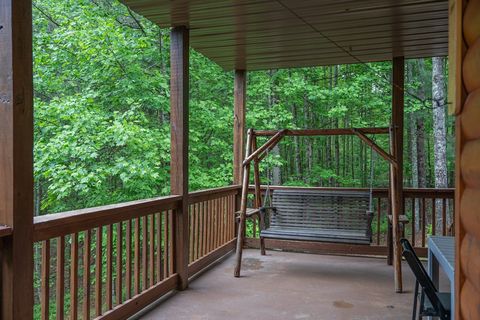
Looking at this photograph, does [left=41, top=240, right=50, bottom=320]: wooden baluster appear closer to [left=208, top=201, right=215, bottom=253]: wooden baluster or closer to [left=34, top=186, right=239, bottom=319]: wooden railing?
[left=34, top=186, right=239, bottom=319]: wooden railing

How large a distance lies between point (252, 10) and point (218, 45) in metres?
1.04

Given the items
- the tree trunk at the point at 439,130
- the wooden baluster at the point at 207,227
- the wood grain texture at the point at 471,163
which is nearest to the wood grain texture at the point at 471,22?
the wood grain texture at the point at 471,163

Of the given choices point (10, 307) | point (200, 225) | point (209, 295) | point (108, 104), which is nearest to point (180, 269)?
point (209, 295)

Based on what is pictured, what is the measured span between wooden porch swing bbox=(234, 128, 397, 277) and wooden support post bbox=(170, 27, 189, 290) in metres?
0.72

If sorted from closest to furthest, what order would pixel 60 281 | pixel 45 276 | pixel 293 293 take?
pixel 45 276 → pixel 60 281 → pixel 293 293

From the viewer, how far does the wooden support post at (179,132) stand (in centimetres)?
377

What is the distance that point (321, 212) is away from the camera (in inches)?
189

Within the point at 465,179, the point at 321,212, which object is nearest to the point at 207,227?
the point at 321,212

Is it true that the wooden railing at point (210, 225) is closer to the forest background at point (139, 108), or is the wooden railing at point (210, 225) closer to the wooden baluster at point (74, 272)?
the forest background at point (139, 108)

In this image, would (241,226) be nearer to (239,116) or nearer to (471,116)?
(239,116)

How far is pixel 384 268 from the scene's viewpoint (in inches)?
183

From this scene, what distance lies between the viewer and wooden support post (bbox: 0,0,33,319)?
1900mm

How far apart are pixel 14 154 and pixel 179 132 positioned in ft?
6.36

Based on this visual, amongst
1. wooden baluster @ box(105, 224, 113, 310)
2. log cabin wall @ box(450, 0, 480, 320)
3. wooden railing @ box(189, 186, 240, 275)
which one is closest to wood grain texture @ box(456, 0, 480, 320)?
log cabin wall @ box(450, 0, 480, 320)
